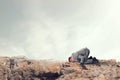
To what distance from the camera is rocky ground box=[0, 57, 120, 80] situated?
31.4 metres

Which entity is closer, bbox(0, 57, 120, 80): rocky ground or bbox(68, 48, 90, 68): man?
bbox(0, 57, 120, 80): rocky ground

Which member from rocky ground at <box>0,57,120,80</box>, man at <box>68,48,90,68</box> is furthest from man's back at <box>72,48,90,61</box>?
rocky ground at <box>0,57,120,80</box>

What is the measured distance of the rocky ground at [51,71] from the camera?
31.4m

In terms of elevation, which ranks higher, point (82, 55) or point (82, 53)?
point (82, 53)

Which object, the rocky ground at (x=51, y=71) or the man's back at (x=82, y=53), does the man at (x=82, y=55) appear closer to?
the man's back at (x=82, y=53)

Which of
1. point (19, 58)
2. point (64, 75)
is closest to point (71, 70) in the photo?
point (64, 75)

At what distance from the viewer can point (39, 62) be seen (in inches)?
1296

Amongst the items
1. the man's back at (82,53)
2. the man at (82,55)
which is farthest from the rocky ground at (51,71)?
the man's back at (82,53)

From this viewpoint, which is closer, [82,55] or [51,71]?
[51,71]

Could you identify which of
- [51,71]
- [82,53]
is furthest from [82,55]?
[51,71]

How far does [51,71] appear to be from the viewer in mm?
32312

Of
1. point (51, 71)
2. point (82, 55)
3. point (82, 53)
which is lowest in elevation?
point (51, 71)

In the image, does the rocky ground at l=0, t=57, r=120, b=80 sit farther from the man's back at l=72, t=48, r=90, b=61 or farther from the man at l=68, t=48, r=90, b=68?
the man's back at l=72, t=48, r=90, b=61

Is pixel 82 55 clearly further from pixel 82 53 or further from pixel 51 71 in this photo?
pixel 51 71
